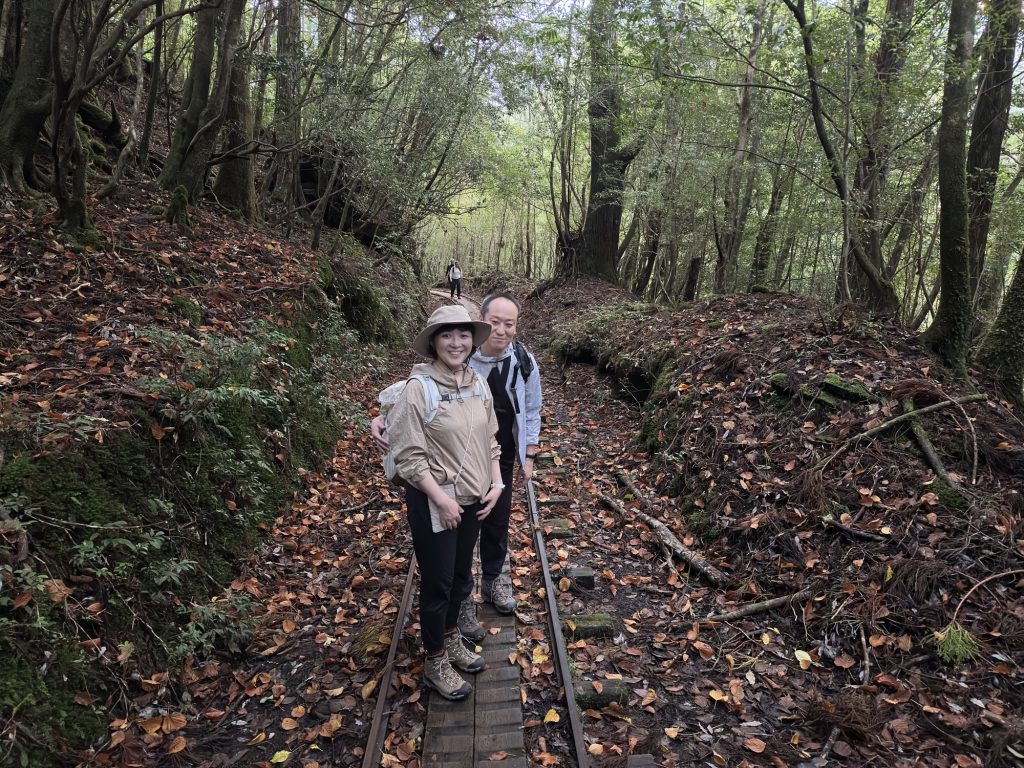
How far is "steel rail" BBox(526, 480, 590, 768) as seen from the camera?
11.1ft

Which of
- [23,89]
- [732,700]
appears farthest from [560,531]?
[23,89]

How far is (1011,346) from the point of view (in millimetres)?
5879

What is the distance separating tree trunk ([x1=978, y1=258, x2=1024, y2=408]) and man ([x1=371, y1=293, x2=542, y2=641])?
5.19m


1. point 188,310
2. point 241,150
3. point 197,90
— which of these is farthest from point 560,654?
point 241,150

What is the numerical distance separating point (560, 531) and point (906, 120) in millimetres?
Result: 9066

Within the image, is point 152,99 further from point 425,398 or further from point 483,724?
point 483,724

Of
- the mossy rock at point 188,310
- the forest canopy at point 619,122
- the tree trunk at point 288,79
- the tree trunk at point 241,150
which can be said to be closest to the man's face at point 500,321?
the mossy rock at point 188,310

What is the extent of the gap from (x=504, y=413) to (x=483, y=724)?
6.93 feet

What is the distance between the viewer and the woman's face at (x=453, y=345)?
10.6 ft

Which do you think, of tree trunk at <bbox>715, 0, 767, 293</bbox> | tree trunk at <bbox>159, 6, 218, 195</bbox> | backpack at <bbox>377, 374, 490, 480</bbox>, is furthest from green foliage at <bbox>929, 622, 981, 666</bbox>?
tree trunk at <bbox>159, 6, 218, 195</bbox>

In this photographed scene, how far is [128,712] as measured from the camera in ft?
11.0

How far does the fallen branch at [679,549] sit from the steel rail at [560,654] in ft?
3.68

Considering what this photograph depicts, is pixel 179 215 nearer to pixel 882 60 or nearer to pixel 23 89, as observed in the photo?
pixel 23 89

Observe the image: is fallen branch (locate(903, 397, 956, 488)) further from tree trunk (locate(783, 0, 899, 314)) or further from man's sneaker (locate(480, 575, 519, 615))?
man's sneaker (locate(480, 575, 519, 615))
